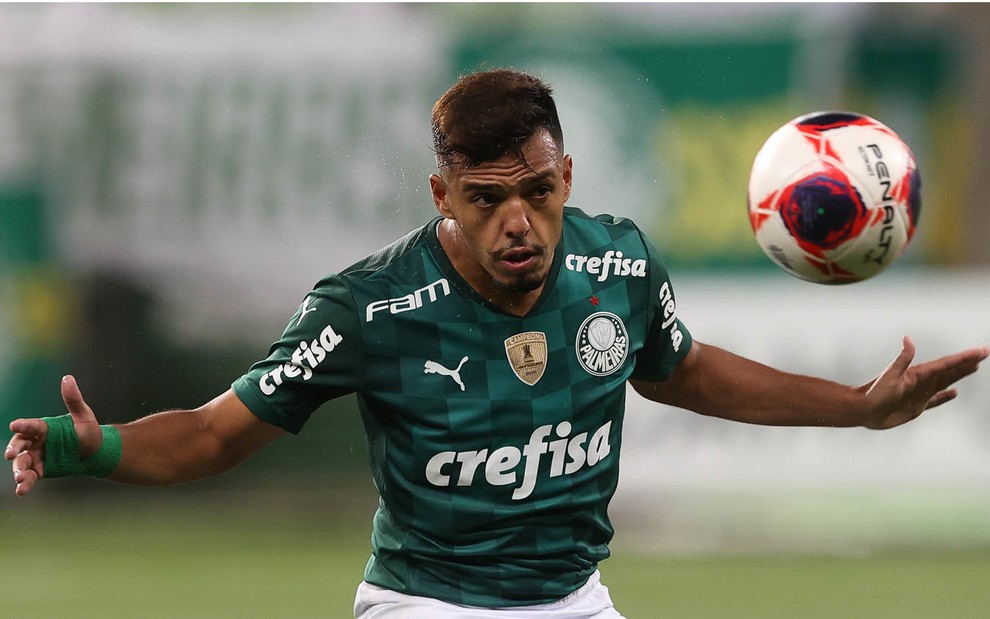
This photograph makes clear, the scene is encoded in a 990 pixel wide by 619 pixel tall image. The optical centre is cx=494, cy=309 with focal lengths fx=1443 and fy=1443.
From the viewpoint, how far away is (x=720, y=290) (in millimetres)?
8914

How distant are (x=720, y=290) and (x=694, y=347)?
4338 millimetres

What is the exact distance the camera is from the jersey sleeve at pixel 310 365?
13.3 feet

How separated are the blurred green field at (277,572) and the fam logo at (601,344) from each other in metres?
3.26

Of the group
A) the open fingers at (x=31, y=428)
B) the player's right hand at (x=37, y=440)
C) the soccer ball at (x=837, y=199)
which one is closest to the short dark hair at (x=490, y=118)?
the soccer ball at (x=837, y=199)

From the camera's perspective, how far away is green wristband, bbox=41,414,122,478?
387 centimetres

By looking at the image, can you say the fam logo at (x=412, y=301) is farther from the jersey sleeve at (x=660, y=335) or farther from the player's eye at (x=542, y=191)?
the jersey sleeve at (x=660, y=335)

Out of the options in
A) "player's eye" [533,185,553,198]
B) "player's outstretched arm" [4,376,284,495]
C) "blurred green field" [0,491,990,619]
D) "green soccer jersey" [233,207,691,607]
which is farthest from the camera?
"blurred green field" [0,491,990,619]

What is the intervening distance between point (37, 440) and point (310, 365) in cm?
75

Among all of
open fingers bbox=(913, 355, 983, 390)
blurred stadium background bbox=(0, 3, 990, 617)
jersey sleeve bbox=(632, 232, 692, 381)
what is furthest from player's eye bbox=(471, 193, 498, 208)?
blurred stadium background bbox=(0, 3, 990, 617)

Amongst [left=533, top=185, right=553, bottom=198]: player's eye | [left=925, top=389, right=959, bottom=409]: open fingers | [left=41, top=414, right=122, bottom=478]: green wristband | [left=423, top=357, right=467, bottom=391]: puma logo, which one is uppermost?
[left=533, top=185, right=553, bottom=198]: player's eye

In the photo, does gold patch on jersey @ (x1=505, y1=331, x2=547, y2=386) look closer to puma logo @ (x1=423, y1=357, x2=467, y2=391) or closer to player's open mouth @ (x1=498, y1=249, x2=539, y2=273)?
puma logo @ (x1=423, y1=357, x2=467, y2=391)

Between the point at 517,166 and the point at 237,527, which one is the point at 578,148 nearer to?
the point at 237,527

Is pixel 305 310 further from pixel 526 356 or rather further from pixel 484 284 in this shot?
pixel 526 356

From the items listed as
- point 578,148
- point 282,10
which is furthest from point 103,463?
point 282,10
